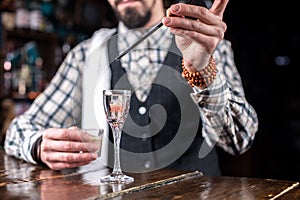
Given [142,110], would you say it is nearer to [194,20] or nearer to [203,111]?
[203,111]

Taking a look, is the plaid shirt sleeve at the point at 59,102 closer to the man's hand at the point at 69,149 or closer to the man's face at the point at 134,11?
the man's face at the point at 134,11

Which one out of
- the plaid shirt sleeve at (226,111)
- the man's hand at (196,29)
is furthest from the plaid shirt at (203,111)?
the man's hand at (196,29)

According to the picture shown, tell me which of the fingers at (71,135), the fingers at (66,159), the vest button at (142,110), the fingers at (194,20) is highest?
the fingers at (194,20)

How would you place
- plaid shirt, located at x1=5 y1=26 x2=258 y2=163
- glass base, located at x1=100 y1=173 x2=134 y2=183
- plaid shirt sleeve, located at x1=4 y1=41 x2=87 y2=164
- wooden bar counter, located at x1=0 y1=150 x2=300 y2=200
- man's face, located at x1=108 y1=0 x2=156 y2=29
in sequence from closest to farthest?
1. wooden bar counter, located at x1=0 y1=150 x2=300 y2=200
2. glass base, located at x1=100 y1=173 x2=134 y2=183
3. plaid shirt, located at x1=5 y1=26 x2=258 y2=163
4. man's face, located at x1=108 y1=0 x2=156 y2=29
5. plaid shirt sleeve, located at x1=4 y1=41 x2=87 y2=164

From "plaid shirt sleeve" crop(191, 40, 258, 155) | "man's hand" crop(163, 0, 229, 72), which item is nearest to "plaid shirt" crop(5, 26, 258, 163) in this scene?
"plaid shirt sleeve" crop(191, 40, 258, 155)

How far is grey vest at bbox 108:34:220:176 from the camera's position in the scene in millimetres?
1571

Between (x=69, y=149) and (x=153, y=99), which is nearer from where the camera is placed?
(x=69, y=149)

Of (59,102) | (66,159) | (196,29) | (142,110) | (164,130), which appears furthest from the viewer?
(59,102)

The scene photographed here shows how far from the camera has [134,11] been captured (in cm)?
188

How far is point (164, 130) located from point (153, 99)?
4.7 inches

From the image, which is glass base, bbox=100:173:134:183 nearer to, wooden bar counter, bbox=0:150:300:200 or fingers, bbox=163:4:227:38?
wooden bar counter, bbox=0:150:300:200

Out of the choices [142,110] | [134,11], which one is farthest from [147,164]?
[134,11]

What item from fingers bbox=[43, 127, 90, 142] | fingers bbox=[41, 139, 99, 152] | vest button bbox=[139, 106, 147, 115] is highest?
vest button bbox=[139, 106, 147, 115]

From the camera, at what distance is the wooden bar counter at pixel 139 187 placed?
3.59 feet
